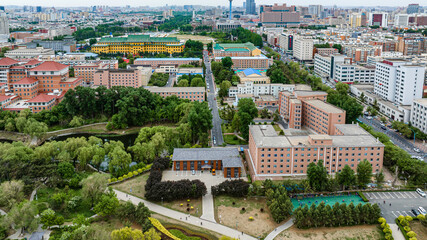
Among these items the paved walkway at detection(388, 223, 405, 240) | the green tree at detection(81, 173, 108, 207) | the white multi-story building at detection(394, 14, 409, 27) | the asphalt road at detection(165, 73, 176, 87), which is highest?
the white multi-story building at detection(394, 14, 409, 27)

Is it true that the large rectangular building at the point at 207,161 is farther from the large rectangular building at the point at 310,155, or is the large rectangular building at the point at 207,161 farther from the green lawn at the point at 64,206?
the green lawn at the point at 64,206

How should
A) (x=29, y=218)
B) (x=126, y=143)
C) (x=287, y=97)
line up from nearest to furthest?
(x=29, y=218) < (x=126, y=143) < (x=287, y=97)

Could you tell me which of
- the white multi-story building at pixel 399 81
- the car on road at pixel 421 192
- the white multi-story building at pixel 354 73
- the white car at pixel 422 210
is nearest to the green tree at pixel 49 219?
the white car at pixel 422 210

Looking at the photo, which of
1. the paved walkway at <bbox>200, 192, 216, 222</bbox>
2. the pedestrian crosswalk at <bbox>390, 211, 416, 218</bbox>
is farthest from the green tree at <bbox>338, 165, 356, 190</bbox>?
the paved walkway at <bbox>200, 192, 216, 222</bbox>

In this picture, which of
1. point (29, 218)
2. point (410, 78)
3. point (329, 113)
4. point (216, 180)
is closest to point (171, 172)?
point (216, 180)

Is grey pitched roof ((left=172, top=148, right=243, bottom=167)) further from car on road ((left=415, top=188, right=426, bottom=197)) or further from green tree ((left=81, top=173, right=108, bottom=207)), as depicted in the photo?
car on road ((left=415, top=188, right=426, bottom=197))

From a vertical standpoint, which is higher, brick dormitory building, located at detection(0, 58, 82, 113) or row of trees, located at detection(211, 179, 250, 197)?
brick dormitory building, located at detection(0, 58, 82, 113)

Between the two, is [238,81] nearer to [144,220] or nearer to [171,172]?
[171,172]
